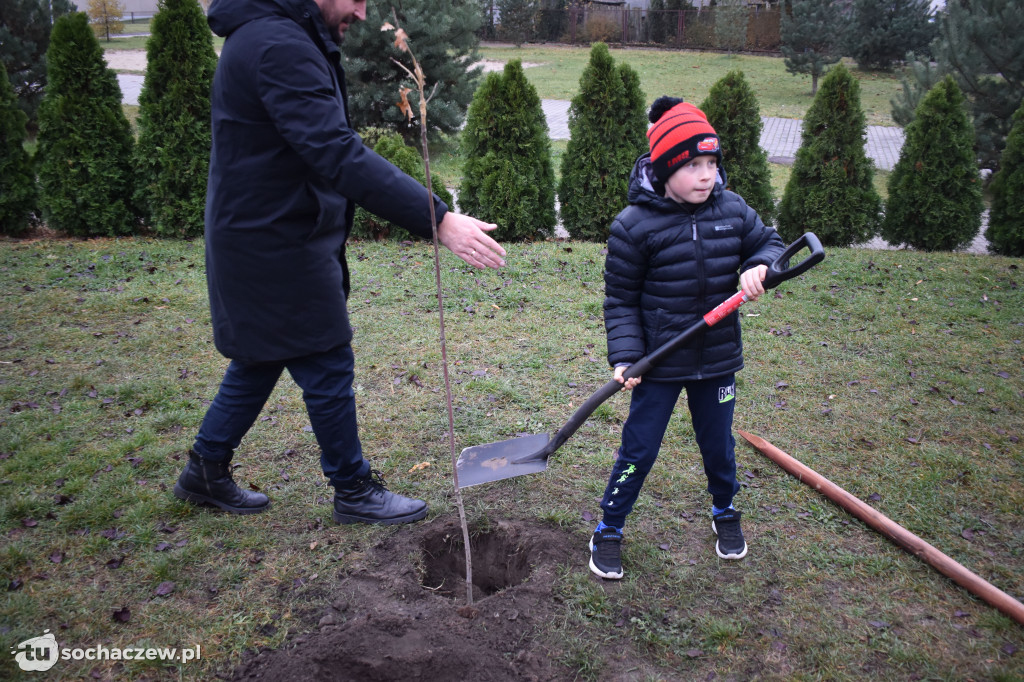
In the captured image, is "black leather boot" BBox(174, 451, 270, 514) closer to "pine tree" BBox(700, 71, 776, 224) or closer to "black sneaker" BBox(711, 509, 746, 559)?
"black sneaker" BBox(711, 509, 746, 559)

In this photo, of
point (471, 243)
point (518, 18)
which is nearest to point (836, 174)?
point (471, 243)

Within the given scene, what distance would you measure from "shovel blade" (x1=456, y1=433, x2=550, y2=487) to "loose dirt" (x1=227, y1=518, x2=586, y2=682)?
0.30 m

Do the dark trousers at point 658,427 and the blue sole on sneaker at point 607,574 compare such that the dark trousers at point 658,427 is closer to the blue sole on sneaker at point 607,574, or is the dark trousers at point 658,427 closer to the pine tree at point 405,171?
the blue sole on sneaker at point 607,574

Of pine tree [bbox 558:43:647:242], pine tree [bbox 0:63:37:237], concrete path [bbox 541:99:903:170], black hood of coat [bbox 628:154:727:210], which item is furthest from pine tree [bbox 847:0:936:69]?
black hood of coat [bbox 628:154:727:210]

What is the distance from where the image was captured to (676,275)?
112 inches

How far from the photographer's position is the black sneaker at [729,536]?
3.14 meters

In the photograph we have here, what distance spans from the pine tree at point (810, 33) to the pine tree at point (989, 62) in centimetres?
891

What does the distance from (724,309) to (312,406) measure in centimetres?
175

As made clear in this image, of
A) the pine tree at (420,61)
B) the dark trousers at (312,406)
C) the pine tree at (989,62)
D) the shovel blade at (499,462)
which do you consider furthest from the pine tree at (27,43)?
the pine tree at (989,62)

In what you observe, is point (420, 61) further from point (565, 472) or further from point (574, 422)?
point (574, 422)

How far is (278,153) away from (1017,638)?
3343 millimetres

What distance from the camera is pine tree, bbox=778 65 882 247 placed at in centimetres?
783

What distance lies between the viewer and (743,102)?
7.86 metres

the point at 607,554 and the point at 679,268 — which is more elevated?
the point at 679,268
